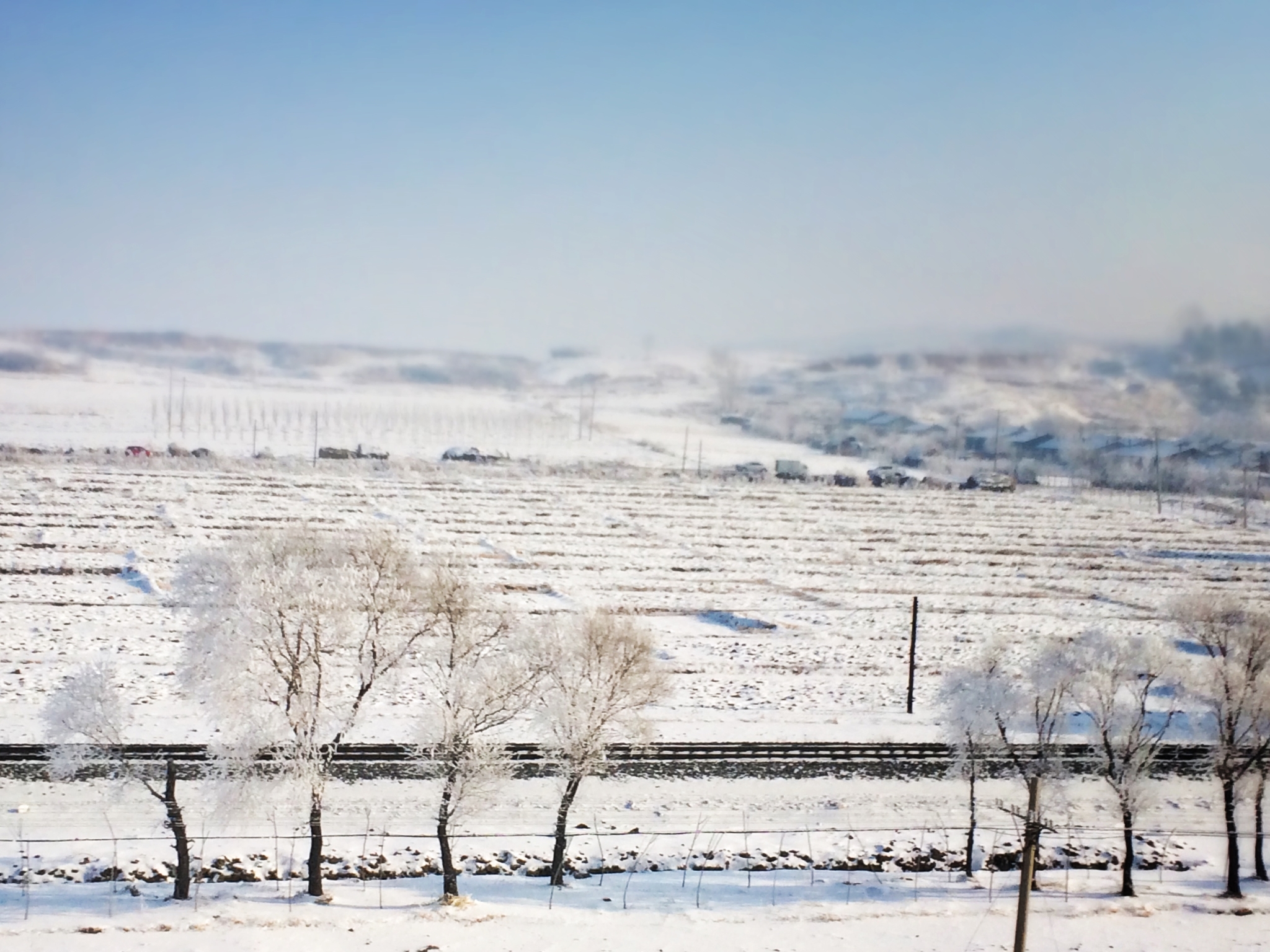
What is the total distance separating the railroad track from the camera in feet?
58.6

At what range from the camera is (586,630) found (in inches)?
626

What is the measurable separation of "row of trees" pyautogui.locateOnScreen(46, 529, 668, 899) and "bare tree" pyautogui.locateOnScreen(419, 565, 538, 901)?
3cm

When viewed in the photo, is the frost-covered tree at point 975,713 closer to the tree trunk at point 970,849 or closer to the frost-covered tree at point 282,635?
the tree trunk at point 970,849

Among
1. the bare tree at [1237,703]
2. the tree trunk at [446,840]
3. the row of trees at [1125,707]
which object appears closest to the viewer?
the tree trunk at [446,840]

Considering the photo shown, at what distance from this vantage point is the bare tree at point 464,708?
14320mm

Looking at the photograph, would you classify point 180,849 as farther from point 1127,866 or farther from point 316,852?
point 1127,866

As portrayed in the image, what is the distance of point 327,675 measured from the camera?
15094mm

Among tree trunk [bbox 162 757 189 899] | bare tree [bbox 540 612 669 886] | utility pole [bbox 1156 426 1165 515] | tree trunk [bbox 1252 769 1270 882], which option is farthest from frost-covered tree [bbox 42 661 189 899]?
utility pole [bbox 1156 426 1165 515]

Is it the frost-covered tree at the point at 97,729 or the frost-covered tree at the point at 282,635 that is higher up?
the frost-covered tree at the point at 282,635

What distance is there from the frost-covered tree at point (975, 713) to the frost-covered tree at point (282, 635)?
9.56 meters

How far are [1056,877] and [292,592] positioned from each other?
13.5m

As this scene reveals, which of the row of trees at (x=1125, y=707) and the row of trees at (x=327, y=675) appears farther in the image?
the row of trees at (x=1125, y=707)

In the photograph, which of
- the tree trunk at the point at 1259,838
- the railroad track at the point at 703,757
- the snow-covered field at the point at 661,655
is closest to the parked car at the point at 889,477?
the snow-covered field at the point at 661,655

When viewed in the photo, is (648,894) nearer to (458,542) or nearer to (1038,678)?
(1038,678)
